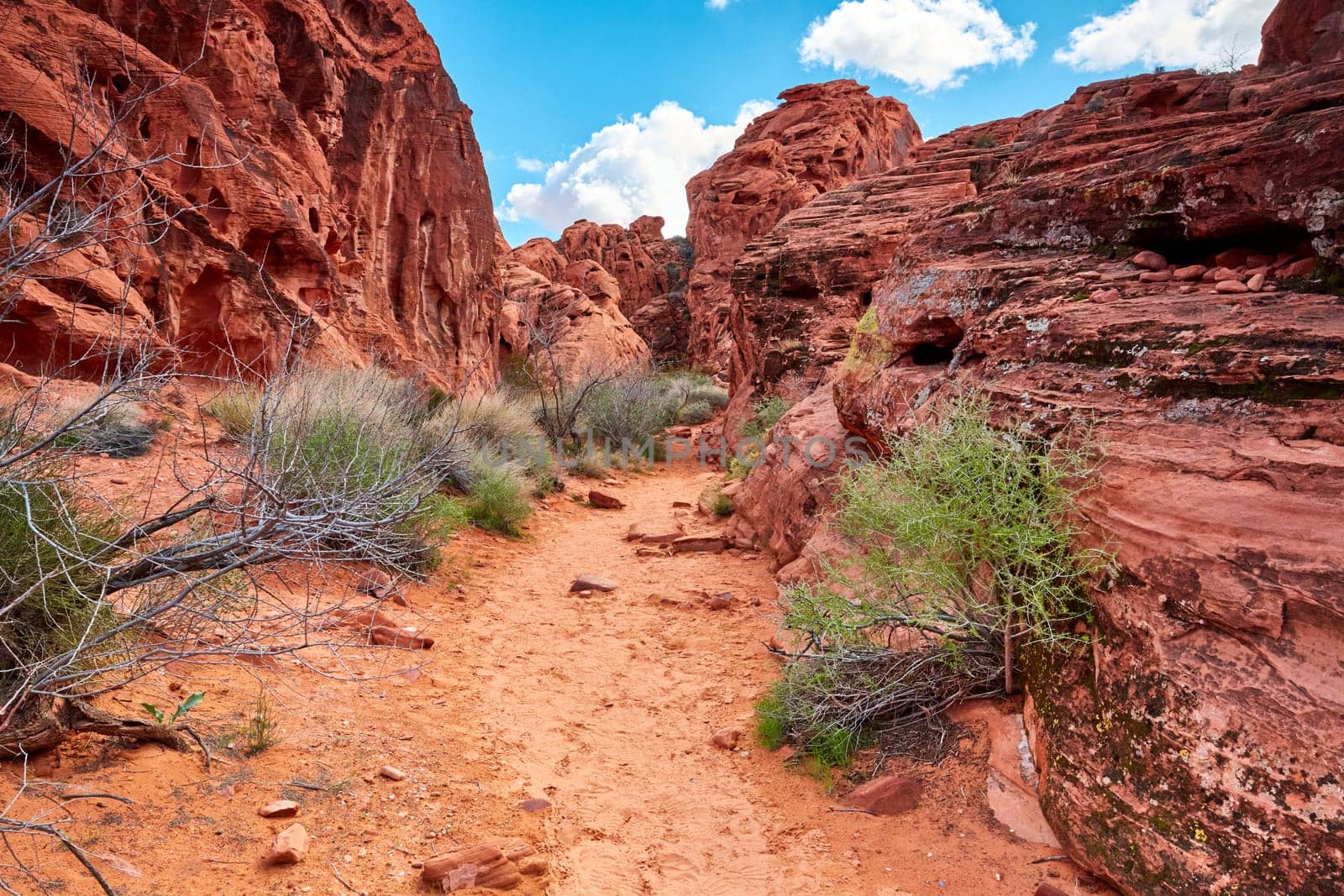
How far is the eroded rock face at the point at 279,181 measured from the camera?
764 cm

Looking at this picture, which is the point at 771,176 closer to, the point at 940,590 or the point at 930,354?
the point at 930,354

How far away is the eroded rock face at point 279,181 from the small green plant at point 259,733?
314cm

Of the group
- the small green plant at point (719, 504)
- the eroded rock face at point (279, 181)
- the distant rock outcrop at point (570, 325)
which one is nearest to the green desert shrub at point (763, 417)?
the small green plant at point (719, 504)

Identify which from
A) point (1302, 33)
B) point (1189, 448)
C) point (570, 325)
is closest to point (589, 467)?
point (1189, 448)

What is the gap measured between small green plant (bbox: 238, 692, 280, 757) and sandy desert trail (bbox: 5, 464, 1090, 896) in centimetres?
4

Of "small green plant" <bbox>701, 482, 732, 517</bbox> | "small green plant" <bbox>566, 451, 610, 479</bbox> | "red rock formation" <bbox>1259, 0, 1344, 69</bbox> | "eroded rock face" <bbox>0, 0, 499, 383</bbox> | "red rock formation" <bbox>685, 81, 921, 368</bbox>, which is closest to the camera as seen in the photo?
"eroded rock face" <bbox>0, 0, 499, 383</bbox>

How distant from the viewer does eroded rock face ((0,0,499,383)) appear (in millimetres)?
7645

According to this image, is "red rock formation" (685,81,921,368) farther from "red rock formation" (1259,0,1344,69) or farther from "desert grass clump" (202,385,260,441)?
"desert grass clump" (202,385,260,441)

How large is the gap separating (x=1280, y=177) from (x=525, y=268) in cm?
2361

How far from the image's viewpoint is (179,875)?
2.16 m

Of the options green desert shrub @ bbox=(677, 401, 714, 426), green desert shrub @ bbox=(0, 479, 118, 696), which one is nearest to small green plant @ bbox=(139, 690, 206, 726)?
green desert shrub @ bbox=(0, 479, 118, 696)

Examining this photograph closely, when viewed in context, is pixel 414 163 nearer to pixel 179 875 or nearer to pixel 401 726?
pixel 401 726

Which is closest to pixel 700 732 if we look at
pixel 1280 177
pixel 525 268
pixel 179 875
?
pixel 179 875

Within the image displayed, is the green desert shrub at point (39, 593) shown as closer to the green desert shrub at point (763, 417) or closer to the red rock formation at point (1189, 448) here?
the red rock formation at point (1189, 448)
